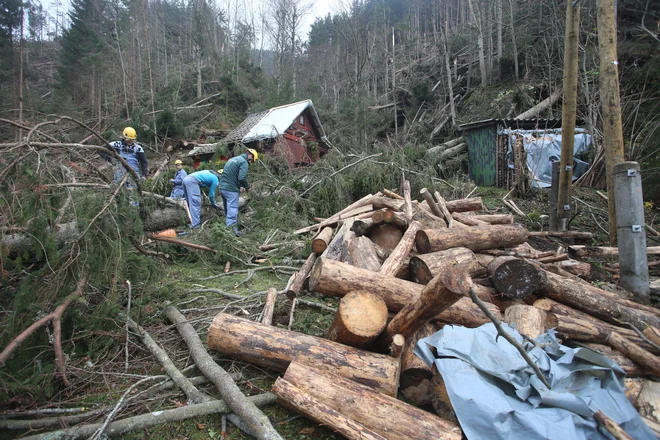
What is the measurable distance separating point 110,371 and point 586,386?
3.53 m

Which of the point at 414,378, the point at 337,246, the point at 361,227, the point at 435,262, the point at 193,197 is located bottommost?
the point at 414,378

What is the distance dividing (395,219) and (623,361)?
8.99 feet

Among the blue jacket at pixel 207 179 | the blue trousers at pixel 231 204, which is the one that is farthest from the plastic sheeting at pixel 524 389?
the blue jacket at pixel 207 179

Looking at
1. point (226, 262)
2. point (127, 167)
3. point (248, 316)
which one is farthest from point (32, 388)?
point (226, 262)

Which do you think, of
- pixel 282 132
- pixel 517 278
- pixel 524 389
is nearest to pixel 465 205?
pixel 517 278

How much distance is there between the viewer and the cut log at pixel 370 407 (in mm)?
2033

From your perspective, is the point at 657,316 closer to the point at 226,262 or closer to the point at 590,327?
the point at 590,327

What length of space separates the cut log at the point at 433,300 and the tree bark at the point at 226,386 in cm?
110

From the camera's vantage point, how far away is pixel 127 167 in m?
3.64

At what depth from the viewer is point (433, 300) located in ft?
7.91

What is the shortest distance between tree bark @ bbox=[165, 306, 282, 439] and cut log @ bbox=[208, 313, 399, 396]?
0.48 ft

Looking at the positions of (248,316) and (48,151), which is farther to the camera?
(248,316)

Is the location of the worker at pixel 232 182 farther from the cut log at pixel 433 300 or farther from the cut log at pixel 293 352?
the cut log at pixel 433 300

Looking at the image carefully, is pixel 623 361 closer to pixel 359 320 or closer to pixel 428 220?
pixel 359 320
